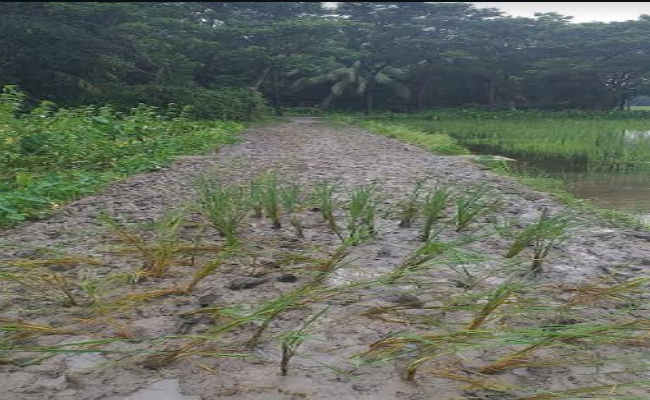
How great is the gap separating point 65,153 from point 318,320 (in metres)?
4.90

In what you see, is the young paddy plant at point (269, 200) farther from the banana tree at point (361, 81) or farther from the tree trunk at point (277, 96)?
the banana tree at point (361, 81)

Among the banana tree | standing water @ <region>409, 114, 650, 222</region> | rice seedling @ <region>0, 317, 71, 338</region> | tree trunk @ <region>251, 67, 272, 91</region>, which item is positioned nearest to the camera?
rice seedling @ <region>0, 317, 71, 338</region>

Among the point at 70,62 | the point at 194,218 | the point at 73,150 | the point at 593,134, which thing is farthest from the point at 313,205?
the point at 70,62

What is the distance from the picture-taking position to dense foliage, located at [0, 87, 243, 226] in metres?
4.36

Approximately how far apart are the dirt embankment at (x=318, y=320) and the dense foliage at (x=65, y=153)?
698mm

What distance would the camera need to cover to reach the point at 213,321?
2234 mm

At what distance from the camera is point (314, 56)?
889 inches

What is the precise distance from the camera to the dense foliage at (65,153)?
4.36m

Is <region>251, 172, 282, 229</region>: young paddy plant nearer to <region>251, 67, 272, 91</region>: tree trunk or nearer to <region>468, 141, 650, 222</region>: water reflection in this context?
<region>468, 141, 650, 222</region>: water reflection

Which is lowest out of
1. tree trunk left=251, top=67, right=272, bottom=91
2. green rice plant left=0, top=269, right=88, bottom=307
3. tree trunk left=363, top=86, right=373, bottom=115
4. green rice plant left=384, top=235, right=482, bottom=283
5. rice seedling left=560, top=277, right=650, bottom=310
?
tree trunk left=363, top=86, right=373, bottom=115

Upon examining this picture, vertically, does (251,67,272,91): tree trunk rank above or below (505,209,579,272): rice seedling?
→ above

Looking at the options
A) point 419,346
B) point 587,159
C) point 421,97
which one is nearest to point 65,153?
point 419,346

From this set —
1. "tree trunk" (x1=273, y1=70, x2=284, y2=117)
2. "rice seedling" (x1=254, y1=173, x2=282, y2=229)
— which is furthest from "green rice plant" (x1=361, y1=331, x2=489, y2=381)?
"tree trunk" (x1=273, y1=70, x2=284, y2=117)

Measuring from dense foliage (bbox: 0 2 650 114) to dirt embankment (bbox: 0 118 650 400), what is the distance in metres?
12.9
